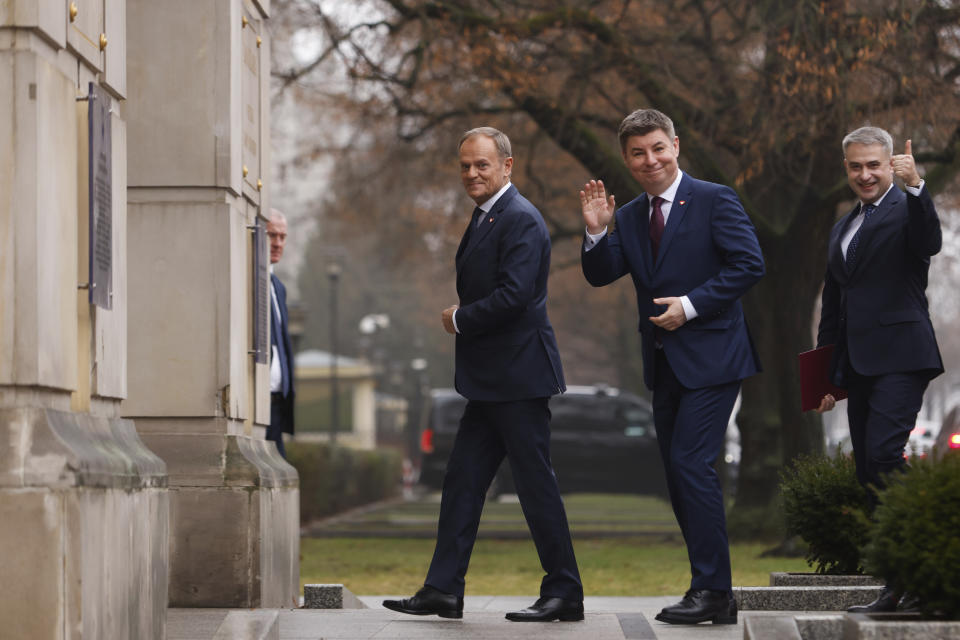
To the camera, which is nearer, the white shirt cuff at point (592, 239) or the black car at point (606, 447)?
the white shirt cuff at point (592, 239)

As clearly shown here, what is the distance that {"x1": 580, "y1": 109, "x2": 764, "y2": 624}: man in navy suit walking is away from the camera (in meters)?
6.92

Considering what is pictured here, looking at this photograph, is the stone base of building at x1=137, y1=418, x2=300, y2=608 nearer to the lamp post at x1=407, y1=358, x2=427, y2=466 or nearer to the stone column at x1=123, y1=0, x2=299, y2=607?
the stone column at x1=123, y1=0, x2=299, y2=607

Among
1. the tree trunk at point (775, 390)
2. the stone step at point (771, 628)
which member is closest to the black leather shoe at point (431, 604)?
the stone step at point (771, 628)

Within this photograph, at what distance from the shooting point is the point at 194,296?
880 centimetres

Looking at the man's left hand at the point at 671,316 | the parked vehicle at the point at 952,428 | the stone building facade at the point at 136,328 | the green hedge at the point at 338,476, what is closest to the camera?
the stone building facade at the point at 136,328

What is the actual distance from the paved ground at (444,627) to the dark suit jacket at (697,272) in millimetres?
1052

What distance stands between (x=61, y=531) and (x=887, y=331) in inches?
140

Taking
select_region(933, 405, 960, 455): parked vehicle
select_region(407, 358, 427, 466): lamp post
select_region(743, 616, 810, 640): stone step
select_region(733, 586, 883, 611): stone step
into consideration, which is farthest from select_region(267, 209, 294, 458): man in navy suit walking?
select_region(407, 358, 427, 466): lamp post

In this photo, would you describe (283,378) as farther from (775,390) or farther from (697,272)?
(775,390)

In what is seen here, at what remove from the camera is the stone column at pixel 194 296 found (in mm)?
8547

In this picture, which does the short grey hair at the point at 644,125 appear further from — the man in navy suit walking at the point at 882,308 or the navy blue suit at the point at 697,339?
the man in navy suit walking at the point at 882,308

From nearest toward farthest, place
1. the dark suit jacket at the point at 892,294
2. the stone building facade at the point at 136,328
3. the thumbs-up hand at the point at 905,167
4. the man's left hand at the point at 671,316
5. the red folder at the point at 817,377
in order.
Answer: the stone building facade at the point at 136,328, the thumbs-up hand at the point at 905,167, the dark suit jacket at the point at 892,294, the man's left hand at the point at 671,316, the red folder at the point at 817,377

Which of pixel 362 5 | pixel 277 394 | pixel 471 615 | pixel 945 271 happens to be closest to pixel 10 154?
pixel 471 615

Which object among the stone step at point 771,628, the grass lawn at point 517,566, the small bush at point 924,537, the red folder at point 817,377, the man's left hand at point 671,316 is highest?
the man's left hand at point 671,316
